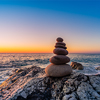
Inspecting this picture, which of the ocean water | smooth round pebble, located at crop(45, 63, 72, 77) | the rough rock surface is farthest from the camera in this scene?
the ocean water

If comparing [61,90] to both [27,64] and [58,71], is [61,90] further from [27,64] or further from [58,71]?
[27,64]

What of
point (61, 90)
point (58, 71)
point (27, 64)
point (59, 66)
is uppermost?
point (59, 66)

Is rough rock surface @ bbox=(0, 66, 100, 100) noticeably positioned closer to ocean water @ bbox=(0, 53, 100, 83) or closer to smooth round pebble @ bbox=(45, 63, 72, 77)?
smooth round pebble @ bbox=(45, 63, 72, 77)

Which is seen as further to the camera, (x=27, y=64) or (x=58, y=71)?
(x=27, y=64)

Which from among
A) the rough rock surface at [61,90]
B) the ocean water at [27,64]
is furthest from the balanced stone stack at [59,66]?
the ocean water at [27,64]

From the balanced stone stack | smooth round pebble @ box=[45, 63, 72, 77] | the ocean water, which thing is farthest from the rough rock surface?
the ocean water

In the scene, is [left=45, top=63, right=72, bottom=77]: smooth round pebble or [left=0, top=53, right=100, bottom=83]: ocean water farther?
[left=0, top=53, right=100, bottom=83]: ocean water

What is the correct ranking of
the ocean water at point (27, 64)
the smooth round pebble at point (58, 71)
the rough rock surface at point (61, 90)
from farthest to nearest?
the ocean water at point (27, 64), the smooth round pebble at point (58, 71), the rough rock surface at point (61, 90)

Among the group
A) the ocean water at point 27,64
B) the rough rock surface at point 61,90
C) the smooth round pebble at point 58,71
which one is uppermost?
the smooth round pebble at point 58,71

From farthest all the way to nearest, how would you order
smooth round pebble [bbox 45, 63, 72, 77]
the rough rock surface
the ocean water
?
the ocean water, smooth round pebble [bbox 45, 63, 72, 77], the rough rock surface

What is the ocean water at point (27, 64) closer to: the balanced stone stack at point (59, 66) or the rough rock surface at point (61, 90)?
the rough rock surface at point (61, 90)

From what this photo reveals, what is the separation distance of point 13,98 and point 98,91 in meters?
4.97

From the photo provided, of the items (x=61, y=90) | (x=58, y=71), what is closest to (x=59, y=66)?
Answer: (x=58, y=71)

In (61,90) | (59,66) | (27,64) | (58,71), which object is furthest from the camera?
(27,64)
